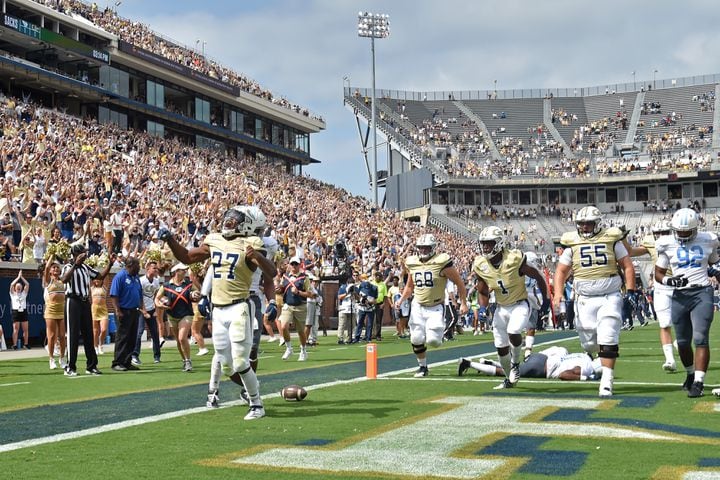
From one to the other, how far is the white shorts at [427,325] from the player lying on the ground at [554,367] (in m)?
0.53

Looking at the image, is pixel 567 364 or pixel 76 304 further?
pixel 76 304

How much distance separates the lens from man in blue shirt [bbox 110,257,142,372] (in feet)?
46.8

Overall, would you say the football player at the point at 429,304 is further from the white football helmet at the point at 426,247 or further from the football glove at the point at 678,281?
the football glove at the point at 678,281

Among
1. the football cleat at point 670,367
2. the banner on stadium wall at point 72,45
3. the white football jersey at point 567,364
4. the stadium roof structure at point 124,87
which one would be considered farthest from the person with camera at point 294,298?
the banner on stadium wall at point 72,45

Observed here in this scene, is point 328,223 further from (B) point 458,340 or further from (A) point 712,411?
(A) point 712,411

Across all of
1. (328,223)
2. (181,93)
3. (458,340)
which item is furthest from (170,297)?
(181,93)

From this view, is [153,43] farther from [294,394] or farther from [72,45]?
[294,394]

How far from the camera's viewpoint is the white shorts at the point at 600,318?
9.76 metres

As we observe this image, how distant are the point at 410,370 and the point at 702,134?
184ft

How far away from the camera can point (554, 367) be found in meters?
11.6

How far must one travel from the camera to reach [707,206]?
6219 centimetres

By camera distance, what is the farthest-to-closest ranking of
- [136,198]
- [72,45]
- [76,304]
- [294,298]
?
[72,45] < [136,198] < [294,298] < [76,304]

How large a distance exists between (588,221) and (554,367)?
2479mm

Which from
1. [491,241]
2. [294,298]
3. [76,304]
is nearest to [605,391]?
[491,241]
